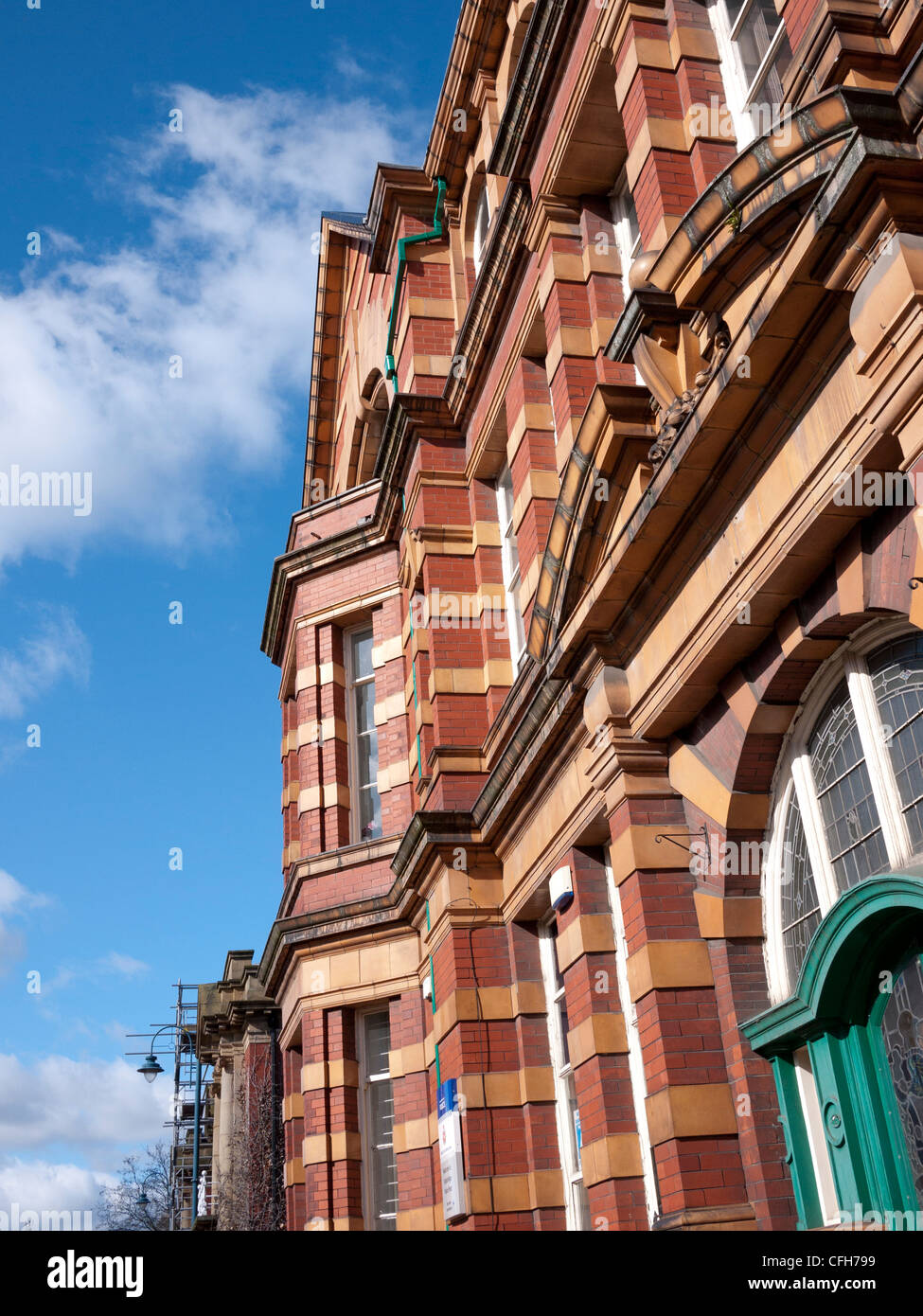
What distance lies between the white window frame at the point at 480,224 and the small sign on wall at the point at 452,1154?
28.2 ft

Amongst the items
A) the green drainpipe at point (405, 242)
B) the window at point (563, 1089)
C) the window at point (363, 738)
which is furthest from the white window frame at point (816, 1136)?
the green drainpipe at point (405, 242)

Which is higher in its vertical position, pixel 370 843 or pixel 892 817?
pixel 370 843

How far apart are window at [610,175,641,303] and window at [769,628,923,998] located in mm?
4455

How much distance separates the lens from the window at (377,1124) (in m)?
13.1

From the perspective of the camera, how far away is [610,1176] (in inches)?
310

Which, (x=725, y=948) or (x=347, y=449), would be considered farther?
(x=347, y=449)

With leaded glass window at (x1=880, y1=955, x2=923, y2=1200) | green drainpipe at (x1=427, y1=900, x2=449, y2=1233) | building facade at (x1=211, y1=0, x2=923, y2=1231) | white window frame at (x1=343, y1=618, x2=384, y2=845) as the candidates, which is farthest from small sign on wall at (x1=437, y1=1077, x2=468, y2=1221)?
leaded glass window at (x1=880, y1=955, x2=923, y2=1200)

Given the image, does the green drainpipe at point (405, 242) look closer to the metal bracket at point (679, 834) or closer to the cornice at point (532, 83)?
the cornice at point (532, 83)

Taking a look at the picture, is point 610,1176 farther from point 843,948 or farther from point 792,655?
point 792,655
